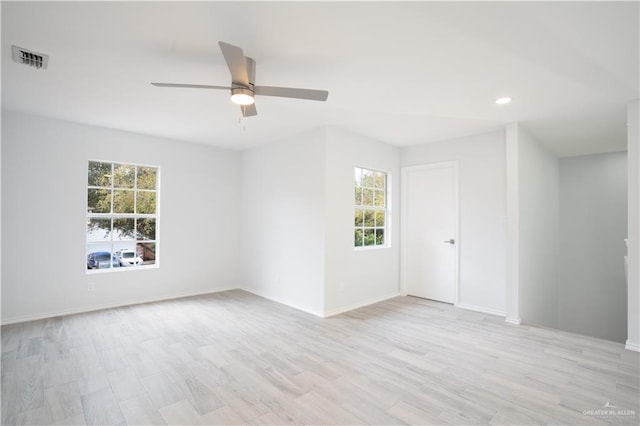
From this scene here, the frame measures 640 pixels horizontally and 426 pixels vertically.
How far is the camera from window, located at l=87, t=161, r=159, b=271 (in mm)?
4555

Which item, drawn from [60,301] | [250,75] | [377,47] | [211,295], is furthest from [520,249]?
[60,301]

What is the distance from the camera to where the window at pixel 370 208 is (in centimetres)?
501

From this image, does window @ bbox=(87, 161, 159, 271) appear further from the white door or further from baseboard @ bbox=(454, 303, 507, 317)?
baseboard @ bbox=(454, 303, 507, 317)

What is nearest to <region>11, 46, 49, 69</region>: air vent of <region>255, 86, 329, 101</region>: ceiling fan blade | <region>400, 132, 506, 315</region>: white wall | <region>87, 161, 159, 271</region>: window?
<region>255, 86, 329, 101</region>: ceiling fan blade

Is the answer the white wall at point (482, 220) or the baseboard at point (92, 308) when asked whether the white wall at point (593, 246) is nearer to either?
the white wall at point (482, 220)

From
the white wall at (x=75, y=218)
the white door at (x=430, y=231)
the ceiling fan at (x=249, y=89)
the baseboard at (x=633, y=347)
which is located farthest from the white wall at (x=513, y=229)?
the white wall at (x=75, y=218)

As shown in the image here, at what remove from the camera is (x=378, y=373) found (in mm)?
2697

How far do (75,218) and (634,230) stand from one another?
687 cm

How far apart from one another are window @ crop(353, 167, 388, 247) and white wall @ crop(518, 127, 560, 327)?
2066 mm

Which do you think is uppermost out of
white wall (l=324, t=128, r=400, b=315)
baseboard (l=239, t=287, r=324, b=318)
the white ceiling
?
the white ceiling

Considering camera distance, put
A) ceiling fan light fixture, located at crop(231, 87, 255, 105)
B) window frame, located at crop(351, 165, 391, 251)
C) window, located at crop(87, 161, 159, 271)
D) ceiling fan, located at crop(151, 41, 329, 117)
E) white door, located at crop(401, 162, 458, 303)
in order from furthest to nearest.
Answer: white door, located at crop(401, 162, 458, 303) < window frame, located at crop(351, 165, 391, 251) < window, located at crop(87, 161, 159, 271) < ceiling fan light fixture, located at crop(231, 87, 255, 105) < ceiling fan, located at crop(151, 41, 329, 117)

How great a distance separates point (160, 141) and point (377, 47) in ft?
13.6

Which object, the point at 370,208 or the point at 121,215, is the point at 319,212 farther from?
the point at 121,215

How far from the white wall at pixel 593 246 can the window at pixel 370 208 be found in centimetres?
358
